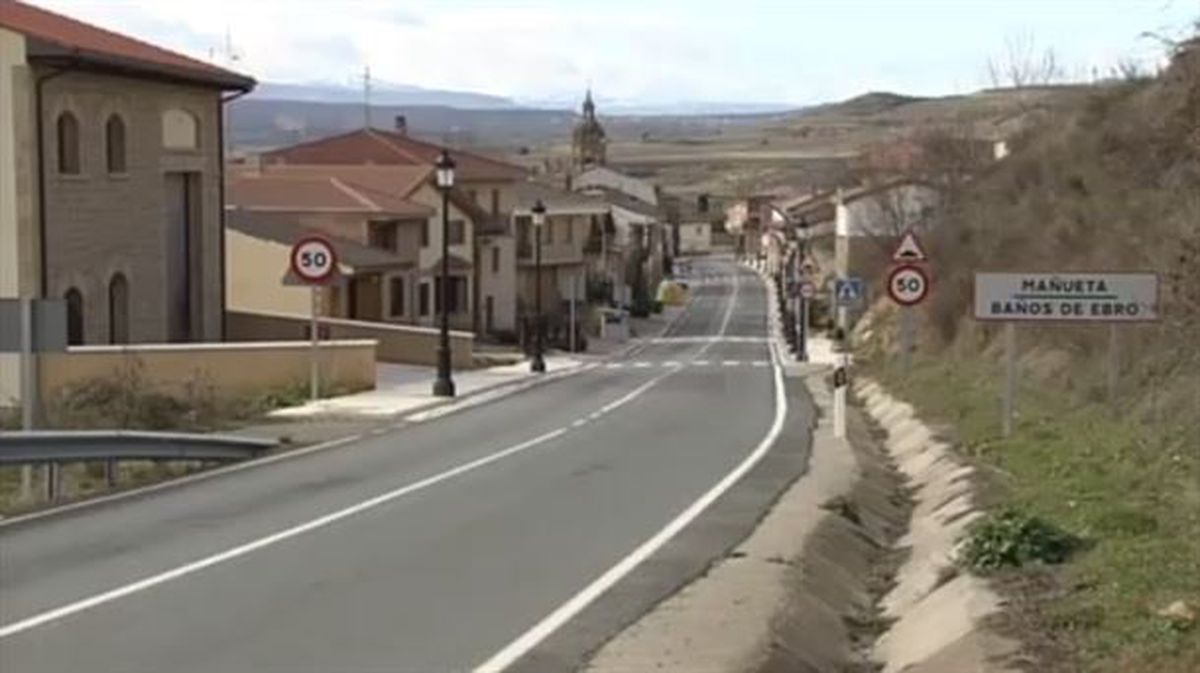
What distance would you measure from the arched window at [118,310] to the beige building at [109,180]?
0.03 meters

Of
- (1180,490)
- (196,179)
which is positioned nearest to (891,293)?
(1180,490)

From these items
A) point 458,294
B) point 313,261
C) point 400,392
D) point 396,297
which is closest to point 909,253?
point 313,261

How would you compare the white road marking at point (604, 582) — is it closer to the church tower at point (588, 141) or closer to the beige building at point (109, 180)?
the beige building at point (109, 180)

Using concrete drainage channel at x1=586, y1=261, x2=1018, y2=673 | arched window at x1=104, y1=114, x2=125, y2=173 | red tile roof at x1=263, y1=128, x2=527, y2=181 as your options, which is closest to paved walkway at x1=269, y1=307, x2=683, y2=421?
arched window at x1=104, y1=114, x2=125, y2=173

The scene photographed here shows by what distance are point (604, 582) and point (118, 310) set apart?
105 ft

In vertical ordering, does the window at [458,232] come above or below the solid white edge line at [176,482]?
above

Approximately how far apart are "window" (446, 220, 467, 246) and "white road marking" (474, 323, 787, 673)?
200ft

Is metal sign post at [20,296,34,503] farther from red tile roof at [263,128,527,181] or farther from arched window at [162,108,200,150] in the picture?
red tile roof at [263,128,527,181]

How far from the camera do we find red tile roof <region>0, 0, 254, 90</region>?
4106cm

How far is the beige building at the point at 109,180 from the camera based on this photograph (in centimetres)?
4147

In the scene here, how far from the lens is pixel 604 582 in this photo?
50.8 ft

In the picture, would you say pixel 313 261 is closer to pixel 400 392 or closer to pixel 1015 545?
pixel 400 392

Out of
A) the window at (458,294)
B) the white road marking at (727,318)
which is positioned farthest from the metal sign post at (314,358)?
the window at (458,294)

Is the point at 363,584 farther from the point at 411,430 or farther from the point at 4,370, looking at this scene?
the point at 4,370
